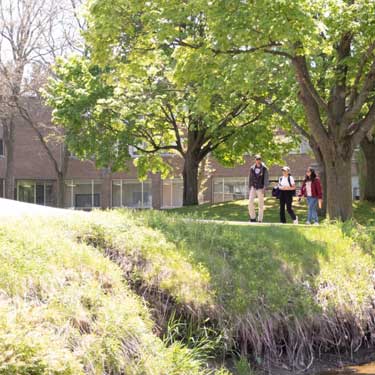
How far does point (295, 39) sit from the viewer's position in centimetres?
1361

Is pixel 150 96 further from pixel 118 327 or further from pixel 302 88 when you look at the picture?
pixel 118 327

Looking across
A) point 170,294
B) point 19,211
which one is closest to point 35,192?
point 19,211

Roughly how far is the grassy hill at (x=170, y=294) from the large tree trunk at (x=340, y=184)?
4903 millimetres

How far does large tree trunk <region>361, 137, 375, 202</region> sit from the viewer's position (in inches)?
993

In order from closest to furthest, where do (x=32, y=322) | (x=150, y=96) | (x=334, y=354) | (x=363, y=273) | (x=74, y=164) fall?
1. (x=32, y=322)
2. (x=334, y=354)
3. (x=363, y=273)
4. (x=150, y=96)
5. (x=74, y=164)

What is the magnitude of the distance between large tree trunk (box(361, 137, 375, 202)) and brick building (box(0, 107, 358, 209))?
54.5 feet

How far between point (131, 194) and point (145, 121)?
737 inches

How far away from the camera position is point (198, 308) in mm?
8594

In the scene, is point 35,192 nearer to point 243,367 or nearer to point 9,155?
point 9,155

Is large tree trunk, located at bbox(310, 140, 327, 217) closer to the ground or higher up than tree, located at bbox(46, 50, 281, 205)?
closer to the ground

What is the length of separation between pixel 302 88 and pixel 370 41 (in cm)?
197

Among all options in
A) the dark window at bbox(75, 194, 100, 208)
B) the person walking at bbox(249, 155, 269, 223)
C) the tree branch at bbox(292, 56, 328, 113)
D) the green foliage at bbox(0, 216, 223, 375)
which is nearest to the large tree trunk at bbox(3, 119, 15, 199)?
the dark window at bbox(75, 194, 100, 208)

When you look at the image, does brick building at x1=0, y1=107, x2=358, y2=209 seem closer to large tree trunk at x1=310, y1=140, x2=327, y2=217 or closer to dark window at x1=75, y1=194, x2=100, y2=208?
dark window at x1=75, y1=194, x2=100, y2=208

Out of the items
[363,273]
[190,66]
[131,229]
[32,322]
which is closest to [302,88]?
[190,66]
